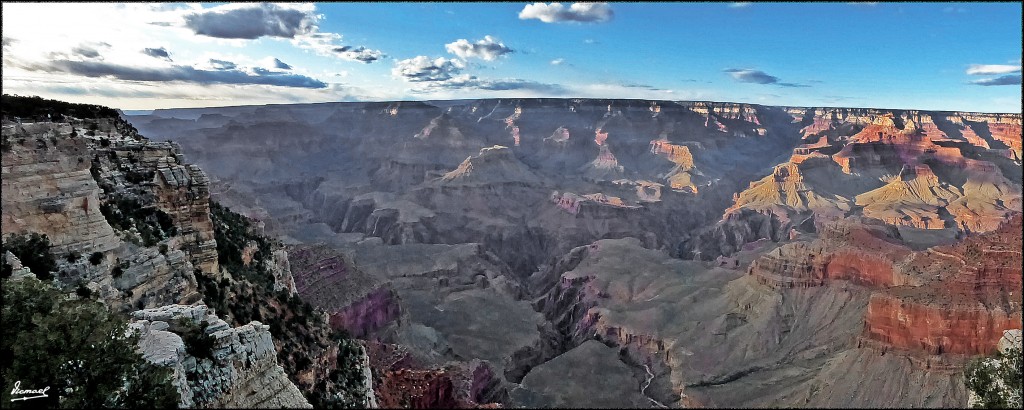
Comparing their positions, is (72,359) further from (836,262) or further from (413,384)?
(836,262)

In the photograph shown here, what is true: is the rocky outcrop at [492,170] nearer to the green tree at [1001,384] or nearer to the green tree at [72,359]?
the green tree at [1001,384]

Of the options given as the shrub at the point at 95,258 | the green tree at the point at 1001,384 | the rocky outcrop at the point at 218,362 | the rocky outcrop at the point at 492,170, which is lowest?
the rocky outcrop at the point at 492,170

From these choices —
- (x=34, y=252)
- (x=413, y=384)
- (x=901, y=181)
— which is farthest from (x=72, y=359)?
(x=901, y=181)

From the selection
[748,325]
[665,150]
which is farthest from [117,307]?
[665,150]

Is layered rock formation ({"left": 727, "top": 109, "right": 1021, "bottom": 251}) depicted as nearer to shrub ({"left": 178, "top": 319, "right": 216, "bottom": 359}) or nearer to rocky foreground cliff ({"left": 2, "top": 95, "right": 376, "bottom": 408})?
rocky foreground cliff ({"left": 2, "top": 95, "right": 376, "bottom": 408})

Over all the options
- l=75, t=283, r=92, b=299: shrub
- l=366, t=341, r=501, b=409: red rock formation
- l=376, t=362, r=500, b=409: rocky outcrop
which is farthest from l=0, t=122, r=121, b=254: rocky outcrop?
l=376, t=362, r=500, b=409: rocky outcrop

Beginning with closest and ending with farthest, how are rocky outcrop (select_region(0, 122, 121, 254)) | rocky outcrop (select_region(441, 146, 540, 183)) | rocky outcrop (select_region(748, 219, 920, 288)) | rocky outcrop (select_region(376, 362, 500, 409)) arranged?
rocky outcrop (select_region(0, 122, 121, 254)), rocky outcrop (select_region(376, 362, 500, 409)), rocky outcrop (select_region(748, 219, 920, 288)), rocky outcrop (select_region(441, 146, 540, 183))

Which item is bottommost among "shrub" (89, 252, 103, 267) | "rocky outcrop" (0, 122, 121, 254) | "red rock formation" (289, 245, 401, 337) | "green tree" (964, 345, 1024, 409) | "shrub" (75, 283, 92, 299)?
"red rock formation" (289, 245, 401, 337)

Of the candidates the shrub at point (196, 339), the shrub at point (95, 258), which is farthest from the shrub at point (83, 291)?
the shrub at point (196, 339)
